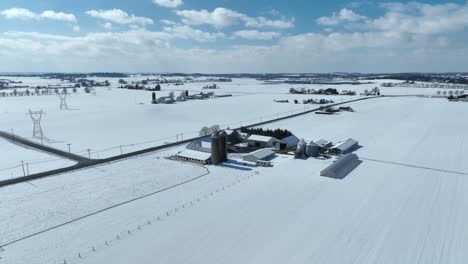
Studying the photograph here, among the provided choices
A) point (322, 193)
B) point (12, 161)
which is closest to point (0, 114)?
point (12, 161)

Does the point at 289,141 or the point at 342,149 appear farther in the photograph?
the point at 289,141

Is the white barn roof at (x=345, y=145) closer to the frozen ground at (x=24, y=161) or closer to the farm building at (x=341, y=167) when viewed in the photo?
the farm building at (x=341, y=167)

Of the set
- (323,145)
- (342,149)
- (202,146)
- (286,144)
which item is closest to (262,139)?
(286,144)

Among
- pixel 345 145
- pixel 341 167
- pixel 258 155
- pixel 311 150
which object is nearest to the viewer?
pixel 341 167

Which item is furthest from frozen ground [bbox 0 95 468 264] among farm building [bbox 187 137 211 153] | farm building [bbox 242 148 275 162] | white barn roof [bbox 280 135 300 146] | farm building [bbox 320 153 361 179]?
farm building [bbox 187 137 211 153]

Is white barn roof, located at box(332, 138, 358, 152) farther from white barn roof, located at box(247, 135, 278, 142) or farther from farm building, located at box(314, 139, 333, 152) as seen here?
white barn roof, located at box(247, 135, 278, 142)

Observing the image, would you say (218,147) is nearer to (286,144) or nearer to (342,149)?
(286,144)
